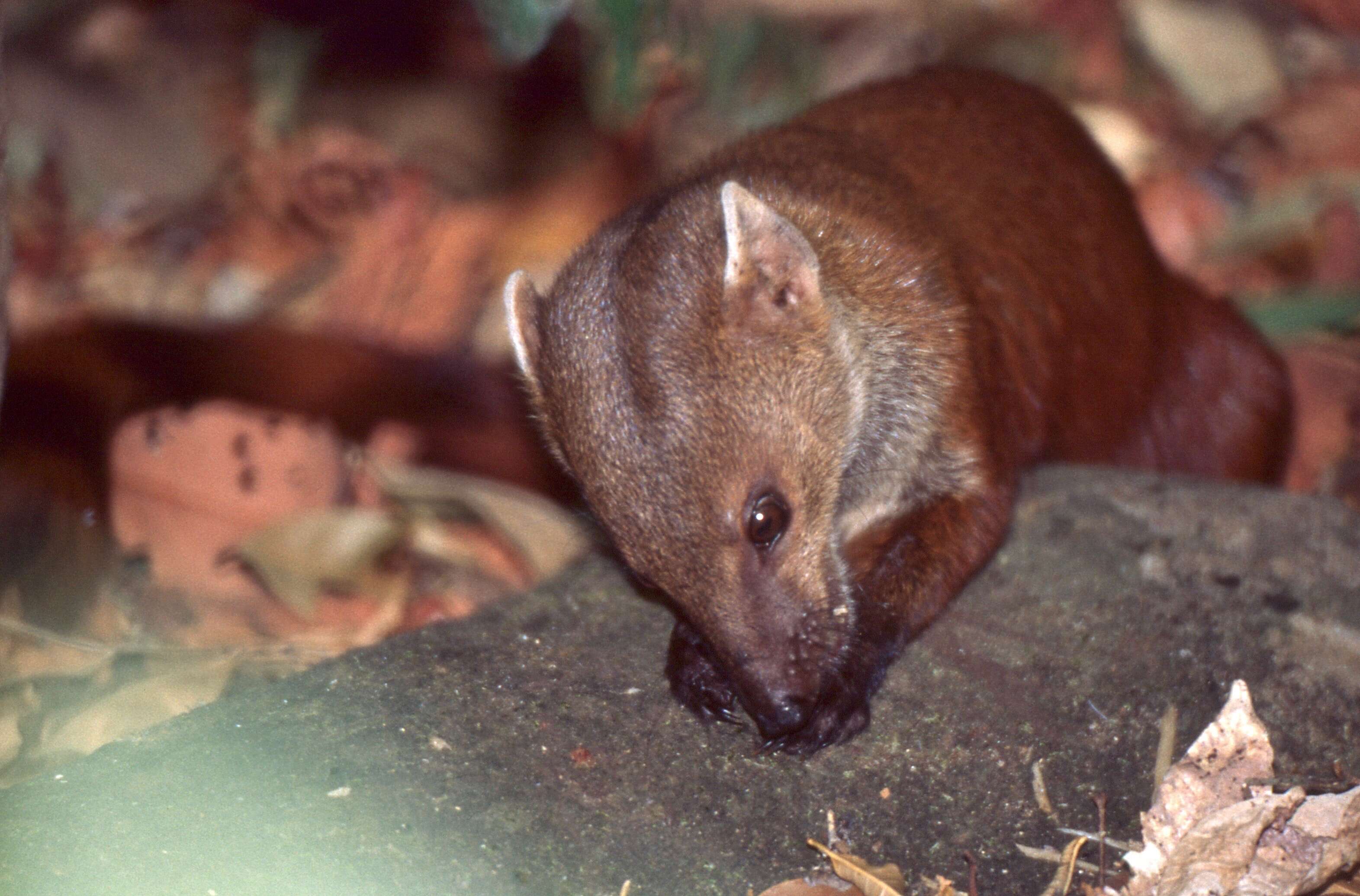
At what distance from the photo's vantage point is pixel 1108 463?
6.10 meters

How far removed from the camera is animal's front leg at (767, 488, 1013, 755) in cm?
392

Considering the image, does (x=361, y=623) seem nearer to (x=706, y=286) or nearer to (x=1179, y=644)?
(x=706, y=286)

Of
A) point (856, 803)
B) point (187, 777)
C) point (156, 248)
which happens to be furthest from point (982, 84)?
point (156, 248)

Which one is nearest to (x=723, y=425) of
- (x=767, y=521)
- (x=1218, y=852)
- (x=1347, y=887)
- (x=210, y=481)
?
(x=767, y=521)

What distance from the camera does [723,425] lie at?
13.0ft

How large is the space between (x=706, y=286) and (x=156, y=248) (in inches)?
246

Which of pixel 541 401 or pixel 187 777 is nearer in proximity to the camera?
pixel 187 777

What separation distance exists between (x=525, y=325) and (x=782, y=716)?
158 cm

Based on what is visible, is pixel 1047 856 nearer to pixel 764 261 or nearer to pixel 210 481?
pixel 764 261

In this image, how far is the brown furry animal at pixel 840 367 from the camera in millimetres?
3969

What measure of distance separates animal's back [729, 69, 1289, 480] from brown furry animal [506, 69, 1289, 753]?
0.02 m

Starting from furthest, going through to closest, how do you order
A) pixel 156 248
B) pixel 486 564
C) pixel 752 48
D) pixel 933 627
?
pixel 752 48, pixel 156 248, pixel 486 564, pixel 933 627

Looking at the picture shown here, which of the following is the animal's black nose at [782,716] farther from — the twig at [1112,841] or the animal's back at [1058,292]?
the animal's back at [1058,292]

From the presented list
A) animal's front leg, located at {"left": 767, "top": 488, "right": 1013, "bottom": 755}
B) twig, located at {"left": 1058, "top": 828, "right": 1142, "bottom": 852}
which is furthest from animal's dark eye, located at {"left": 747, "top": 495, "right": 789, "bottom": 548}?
twig, located at {"left": 1058, "top": 828, "right": 1142, "bottom": 852}
